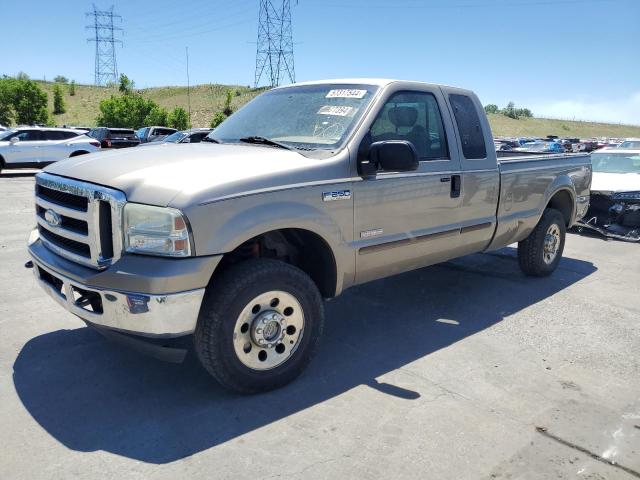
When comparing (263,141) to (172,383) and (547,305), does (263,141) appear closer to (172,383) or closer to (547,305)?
(172,383)

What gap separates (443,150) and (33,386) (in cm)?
349

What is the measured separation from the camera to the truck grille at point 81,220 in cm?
299

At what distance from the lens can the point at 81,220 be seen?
3186 mm

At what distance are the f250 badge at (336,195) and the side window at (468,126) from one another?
154 cm

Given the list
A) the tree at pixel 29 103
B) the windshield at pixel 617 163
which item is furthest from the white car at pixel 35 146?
the tree at pixel 29 103

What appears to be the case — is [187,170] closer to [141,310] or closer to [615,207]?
[141,310]

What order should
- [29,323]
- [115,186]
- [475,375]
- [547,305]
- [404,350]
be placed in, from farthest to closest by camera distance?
[547,305], [29,323], [404,350], [475,375], [115,186]

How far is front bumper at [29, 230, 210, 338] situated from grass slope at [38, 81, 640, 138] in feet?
217

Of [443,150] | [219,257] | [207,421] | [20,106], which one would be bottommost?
[207,421]

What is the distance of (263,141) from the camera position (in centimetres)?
396

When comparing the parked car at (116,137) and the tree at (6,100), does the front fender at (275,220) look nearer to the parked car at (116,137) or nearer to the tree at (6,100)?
the parked car at (116,137)

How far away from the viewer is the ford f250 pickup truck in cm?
293

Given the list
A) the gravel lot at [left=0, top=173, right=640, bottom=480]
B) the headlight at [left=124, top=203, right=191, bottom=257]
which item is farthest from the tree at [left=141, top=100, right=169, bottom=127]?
the headlight at [left=124, top=203, right=191, bottom=257]

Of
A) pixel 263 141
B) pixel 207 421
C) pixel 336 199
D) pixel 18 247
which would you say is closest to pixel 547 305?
pixel 336 199
